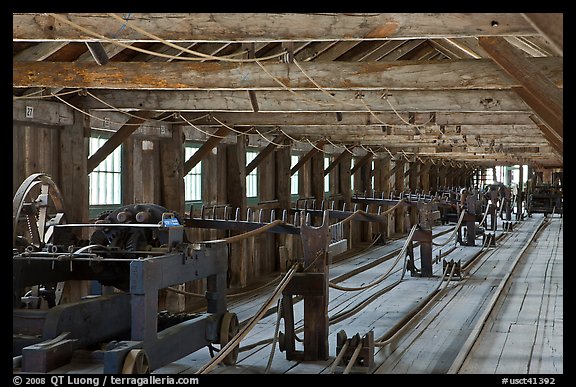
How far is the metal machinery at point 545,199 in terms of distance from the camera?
102 ft

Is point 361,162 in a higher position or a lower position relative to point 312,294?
higher

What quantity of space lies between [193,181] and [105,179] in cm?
248

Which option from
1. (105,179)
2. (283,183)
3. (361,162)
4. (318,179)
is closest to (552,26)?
(105,179)

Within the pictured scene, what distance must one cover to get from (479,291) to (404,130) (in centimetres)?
289

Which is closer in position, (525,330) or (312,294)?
(312,294)

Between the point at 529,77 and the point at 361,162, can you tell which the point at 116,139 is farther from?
the point at 361,162

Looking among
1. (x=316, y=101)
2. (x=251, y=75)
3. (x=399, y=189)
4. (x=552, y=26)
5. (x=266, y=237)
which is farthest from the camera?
(x=399, y=189)

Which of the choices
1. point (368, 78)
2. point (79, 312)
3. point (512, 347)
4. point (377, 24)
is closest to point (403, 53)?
point (368, 78)

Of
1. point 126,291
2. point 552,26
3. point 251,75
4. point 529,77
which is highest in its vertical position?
point 251,75

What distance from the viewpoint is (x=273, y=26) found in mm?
5355

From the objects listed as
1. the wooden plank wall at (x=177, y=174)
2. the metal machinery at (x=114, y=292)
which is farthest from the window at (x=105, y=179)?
the metal machinery at (x=114, y=292)

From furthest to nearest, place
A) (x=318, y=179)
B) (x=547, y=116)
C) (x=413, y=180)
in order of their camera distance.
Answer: (x=413, y=180) < (x=318, y=179) < (x=547, y=116)

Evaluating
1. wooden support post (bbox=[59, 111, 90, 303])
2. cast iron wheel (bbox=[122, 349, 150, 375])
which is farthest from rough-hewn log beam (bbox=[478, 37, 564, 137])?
wooden support post (bbox=[59, 111, 90, 303])

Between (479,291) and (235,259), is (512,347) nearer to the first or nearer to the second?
(479,291)
